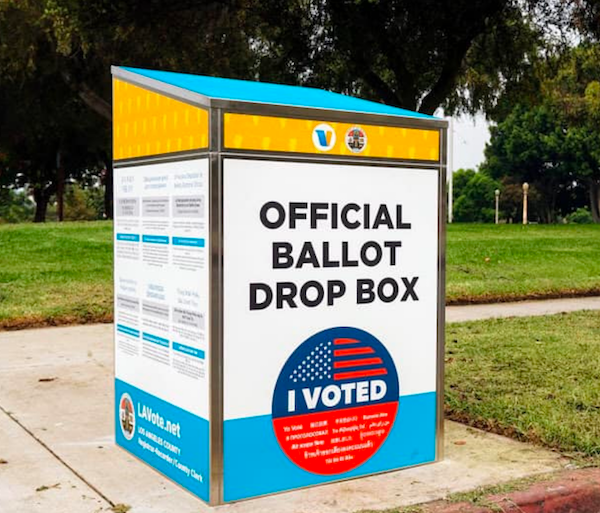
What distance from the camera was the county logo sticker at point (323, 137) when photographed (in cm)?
418

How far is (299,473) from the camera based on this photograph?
426cm

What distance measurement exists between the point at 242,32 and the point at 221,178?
15817mm

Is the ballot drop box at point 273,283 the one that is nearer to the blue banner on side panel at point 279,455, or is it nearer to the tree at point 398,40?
the blue banner on side panel at point 279,455

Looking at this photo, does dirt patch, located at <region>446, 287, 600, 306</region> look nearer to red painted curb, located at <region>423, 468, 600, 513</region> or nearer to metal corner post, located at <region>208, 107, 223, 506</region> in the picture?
red painted curb, located at <region>423, 468, 600, 513</region>

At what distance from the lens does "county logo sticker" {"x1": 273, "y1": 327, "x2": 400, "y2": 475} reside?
4.22 meters

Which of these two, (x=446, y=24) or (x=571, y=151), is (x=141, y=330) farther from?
(x=571, y=151)

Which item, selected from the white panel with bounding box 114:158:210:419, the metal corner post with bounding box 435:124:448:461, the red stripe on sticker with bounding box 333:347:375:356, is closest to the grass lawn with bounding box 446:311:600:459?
the metal corner post with bounding box 435:124:448:461

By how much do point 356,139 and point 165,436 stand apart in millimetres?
1713

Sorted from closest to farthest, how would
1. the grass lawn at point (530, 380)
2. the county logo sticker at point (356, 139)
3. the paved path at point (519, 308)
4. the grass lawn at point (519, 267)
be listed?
1. the county logo sticker at point (356, 139)
2. the grass lawn at point (530, 380)
3. the paved path at point (519, 308)
4. the grass lawn at point (519, 267)

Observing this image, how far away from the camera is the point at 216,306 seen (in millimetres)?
3951

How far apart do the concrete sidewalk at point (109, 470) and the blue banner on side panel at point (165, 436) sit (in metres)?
0.07

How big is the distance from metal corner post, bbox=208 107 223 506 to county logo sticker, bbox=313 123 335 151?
51 cm

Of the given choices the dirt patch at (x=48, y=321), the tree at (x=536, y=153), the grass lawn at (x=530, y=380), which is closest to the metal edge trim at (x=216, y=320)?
the grass lawn at (x=530, y=380)

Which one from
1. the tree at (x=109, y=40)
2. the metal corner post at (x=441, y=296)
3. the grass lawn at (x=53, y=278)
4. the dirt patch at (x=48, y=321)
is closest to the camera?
the metal corner post at (x=441, y=296)
